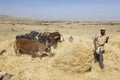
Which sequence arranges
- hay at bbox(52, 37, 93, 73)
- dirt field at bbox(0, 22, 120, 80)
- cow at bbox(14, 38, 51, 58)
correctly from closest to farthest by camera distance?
dirt field at bbox(0, 22, 120, 80)
hay at bbox(52, 37, 93, 73)
cow at bbox(14, 38, 51, 58)

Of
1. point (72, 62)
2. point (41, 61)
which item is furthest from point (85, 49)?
point (41, 61)

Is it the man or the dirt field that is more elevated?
the man

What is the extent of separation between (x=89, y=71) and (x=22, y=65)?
2.70 metres

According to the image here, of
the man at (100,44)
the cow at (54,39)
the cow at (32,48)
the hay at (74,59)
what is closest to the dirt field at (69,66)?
the hay at (74,59)

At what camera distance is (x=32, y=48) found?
40.5 feet

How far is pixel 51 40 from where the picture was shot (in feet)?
48.1

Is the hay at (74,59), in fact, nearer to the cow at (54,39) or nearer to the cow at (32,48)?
the cow at (32,48)

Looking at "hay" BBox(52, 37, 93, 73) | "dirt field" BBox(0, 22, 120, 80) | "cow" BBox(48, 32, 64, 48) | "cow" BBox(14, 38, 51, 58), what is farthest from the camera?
"cow" BBox(48, 32, 64, 48)

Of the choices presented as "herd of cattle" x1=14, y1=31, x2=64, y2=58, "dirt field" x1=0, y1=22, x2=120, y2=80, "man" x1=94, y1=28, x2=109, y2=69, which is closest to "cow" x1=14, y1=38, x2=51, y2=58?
"herd of cattle" x1=14, y1=31, x2=64, y2=58

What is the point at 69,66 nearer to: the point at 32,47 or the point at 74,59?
the point at 74,59

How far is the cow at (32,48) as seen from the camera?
39.4ft

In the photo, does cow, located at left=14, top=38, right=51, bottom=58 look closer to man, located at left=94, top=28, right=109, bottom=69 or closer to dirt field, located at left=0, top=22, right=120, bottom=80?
dirt field, located at left=0, top=22, right=120, bottom=80

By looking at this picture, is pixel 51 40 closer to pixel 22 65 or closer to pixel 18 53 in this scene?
pixel 18 53

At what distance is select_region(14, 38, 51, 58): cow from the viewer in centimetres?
1200
